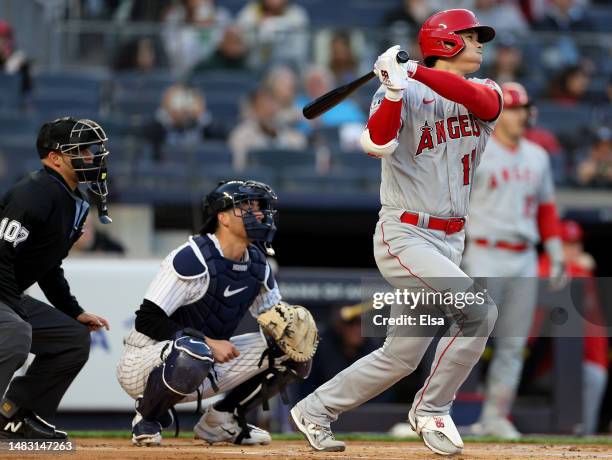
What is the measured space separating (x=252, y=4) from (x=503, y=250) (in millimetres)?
5050

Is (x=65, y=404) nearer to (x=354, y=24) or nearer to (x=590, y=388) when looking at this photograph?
(x=590, y=388)

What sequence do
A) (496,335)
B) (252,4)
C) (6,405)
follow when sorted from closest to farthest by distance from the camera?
(6,405) → (496,335) → (252,4)

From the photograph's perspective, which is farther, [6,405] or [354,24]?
[354,24]

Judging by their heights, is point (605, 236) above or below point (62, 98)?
below

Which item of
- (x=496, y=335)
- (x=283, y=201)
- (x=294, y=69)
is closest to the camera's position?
(x=496, y=335)

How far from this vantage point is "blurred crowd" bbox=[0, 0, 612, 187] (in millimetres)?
10156

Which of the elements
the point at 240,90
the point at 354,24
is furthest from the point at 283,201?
the point at 354,24

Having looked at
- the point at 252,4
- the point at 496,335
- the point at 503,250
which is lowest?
the point at 496,335

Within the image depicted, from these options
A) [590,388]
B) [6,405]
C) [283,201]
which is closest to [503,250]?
[590,388]

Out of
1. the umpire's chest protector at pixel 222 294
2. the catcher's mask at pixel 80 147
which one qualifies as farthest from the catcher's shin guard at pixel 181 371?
the catcher's mask at pixel 80 147

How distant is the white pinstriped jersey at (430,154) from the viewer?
16.5 feet

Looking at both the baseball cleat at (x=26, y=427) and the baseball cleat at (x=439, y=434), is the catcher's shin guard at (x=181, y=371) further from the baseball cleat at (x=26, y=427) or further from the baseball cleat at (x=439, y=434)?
the baseball cleat at (x=439, y=434)

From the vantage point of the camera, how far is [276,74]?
10.5 metres

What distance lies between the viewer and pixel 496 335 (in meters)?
7.53
